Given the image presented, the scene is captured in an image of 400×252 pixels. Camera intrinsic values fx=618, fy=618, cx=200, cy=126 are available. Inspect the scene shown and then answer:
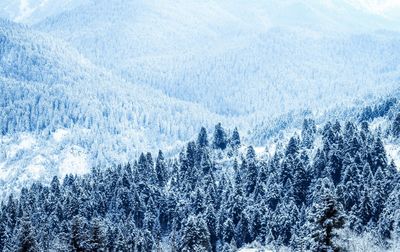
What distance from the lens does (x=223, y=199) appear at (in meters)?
137

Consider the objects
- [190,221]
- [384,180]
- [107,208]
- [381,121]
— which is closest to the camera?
[190,221]

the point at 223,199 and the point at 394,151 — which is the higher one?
the point at 394,151

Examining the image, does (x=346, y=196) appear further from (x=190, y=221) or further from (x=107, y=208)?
(x=107, y=208)

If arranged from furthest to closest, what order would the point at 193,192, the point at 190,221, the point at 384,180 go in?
the point at 193,192 → the point at 384,180 → the point at 190,221

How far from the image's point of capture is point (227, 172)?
6250 inches

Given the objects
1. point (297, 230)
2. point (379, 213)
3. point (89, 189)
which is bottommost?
point (89, 189)

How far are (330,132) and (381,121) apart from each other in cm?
4498

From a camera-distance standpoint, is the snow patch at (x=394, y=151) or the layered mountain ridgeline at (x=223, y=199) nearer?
the layered mountain ridgeline at (x=223, y=199)

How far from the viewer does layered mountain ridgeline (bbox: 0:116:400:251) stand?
108m

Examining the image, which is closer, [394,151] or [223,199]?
[223,199]

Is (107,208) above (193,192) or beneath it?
beneath

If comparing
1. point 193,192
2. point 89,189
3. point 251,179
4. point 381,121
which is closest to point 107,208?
point 89,189

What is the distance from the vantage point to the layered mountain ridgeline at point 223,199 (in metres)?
108

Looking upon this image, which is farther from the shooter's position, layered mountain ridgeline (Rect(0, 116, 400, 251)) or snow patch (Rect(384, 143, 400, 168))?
snow patch (Rect(384, 143, 400, 168))
